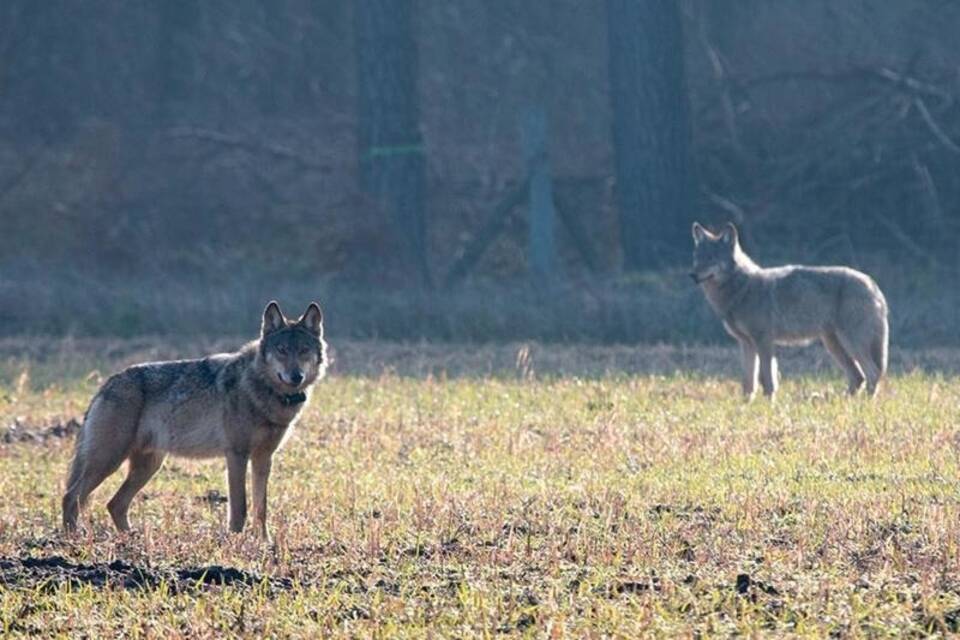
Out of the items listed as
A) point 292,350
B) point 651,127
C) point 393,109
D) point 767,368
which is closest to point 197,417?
point 292,350

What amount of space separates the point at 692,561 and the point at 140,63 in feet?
87.2

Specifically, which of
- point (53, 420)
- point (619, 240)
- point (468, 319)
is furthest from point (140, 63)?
point (53, 420)

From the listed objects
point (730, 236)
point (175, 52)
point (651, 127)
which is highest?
point (175, 52)

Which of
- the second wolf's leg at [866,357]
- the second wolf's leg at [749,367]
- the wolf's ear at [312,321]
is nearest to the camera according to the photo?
the wolf's ear at [312,321]

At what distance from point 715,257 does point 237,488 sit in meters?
8.36

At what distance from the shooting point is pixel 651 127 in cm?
2631

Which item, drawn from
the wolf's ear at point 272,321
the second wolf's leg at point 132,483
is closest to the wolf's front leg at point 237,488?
the second wolf's leg at point 132,483

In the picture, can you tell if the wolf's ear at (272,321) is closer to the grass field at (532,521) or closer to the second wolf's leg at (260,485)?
the second wolf's leg at (260,485)

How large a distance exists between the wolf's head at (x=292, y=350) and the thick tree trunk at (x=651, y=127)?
15.5 meters

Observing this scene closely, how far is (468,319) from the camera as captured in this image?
21.7m

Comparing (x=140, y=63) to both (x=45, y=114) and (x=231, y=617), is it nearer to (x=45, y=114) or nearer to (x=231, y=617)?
(x=45, y=114)

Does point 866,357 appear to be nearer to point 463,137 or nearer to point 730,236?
point 730,236

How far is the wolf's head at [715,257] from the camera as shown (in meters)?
17.6

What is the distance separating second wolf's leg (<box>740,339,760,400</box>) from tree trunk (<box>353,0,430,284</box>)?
1131cm
